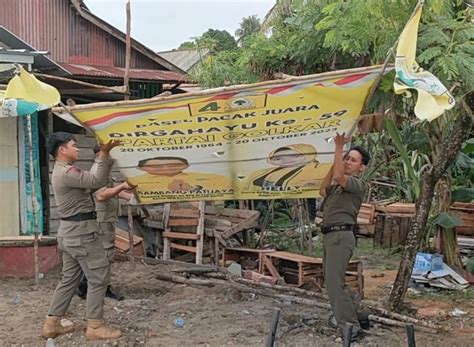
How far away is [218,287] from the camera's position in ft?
25.4

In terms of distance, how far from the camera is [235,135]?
5.48m

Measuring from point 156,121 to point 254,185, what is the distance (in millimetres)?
1244

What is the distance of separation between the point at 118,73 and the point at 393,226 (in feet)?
19.5

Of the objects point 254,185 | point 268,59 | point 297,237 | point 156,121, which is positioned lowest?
point 297,237

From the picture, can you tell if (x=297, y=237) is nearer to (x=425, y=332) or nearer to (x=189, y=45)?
(x=189, y=45)

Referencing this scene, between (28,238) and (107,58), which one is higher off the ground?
(107,58)

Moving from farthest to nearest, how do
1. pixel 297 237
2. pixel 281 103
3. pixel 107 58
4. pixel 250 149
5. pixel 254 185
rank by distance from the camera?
pixel 107 58 → pixel 297 237 → pixel 254 185 → pixel 250 149 → pixel 281 103

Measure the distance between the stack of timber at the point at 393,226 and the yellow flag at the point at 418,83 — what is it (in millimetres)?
7840

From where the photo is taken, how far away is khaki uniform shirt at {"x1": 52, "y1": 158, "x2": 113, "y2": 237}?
5547 mm

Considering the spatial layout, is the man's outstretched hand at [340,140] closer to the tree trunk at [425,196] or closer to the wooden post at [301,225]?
the tree trunk at [425,196]

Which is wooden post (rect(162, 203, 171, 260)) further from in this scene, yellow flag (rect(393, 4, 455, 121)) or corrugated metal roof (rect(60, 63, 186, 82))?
yellow flag (rect(393, 4, 455, 121))

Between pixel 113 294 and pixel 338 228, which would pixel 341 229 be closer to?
pixel 338 228

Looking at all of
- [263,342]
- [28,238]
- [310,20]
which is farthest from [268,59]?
[263,342]

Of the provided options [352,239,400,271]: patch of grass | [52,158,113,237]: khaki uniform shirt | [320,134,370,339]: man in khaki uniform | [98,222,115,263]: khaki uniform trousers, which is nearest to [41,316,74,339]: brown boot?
[52,158,113,237]: khaki uniform shirt
